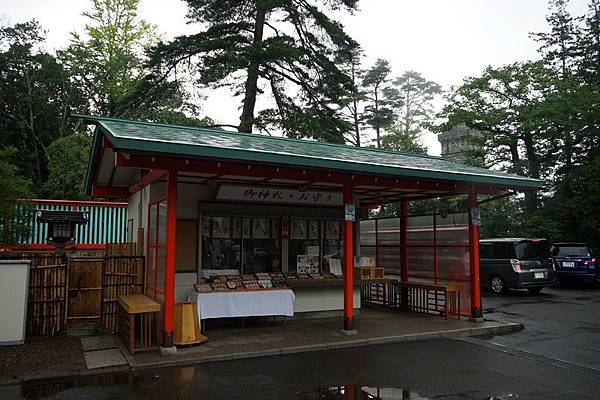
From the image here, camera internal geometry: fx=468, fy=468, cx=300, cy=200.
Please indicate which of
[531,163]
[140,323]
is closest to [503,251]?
[531,163]

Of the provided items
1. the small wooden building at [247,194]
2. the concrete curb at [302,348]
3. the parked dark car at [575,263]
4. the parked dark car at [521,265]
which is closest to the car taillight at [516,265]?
the parked dark car at [521,265]

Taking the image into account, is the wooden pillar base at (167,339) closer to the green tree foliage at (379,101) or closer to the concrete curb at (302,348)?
the concrete curb at (302,348)

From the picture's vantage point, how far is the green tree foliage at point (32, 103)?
27297 millimetres

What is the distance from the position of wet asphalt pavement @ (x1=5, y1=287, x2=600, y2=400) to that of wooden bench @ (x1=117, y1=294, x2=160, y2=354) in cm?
104

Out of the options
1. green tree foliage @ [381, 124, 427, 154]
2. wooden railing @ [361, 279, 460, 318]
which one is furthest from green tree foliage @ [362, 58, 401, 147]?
wooden railing @ [361, 279, 460, 318]

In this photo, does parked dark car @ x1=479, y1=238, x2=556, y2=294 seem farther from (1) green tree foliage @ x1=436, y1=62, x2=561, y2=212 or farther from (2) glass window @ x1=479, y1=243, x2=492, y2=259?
(1) green tree foliage @ x1=436, y1=62, x2=561, y2=212

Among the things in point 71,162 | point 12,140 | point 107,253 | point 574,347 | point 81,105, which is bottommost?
point 574,347

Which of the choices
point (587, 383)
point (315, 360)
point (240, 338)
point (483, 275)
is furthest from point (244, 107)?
point (587, 383)

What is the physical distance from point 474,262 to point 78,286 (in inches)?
351

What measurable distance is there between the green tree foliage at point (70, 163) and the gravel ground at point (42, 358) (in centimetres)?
1487

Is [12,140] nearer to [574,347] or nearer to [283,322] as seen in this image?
[283,322]

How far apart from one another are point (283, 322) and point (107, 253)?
163 inches

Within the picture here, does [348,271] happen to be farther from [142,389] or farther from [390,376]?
[142,389]

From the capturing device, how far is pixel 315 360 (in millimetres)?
7555
